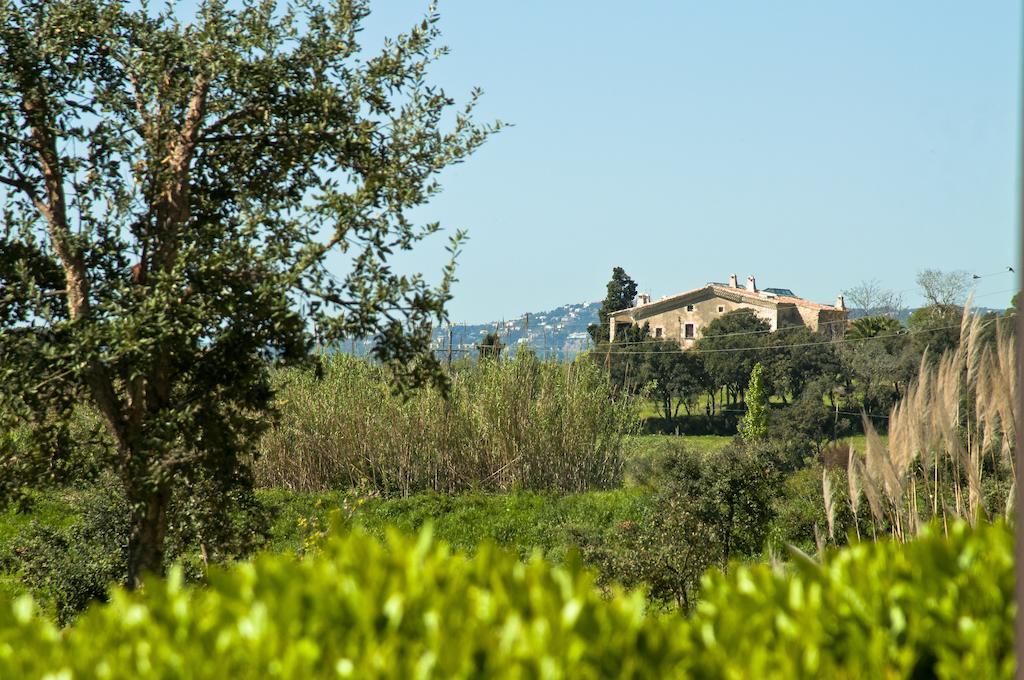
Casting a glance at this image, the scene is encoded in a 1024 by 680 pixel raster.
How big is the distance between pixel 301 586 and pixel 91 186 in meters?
3.58

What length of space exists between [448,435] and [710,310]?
45.2 m

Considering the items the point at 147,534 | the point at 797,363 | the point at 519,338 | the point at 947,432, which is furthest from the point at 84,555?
the point at 797,363

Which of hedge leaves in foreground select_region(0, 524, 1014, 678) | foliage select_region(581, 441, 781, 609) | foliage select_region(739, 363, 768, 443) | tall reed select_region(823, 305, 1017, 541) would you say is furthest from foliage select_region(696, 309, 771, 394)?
hedge leaves in foreground select_region(0, 524, 1014, 678)

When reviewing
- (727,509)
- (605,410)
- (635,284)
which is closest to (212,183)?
(727,509)

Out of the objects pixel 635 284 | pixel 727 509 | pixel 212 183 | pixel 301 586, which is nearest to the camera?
pixel 301 586

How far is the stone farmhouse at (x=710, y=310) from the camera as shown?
52.9 metres

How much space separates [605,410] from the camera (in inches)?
567

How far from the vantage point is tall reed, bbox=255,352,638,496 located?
46.0ft

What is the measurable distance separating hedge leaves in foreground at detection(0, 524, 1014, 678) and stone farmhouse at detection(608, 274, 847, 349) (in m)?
48.9

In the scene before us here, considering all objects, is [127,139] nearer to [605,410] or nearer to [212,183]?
[212,183]

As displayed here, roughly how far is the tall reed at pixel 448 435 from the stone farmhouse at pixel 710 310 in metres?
36.6

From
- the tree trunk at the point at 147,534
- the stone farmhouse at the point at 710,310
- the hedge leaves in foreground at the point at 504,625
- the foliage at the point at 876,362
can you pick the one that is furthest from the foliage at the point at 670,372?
the hedge leaves in foreground at the point at 504,625

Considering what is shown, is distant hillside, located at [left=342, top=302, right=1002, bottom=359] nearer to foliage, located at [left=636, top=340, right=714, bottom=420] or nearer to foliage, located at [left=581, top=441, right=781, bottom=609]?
foliage, located at [left=581, top=441, right=781, bottom=609]

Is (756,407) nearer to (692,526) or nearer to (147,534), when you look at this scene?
(692,526)
